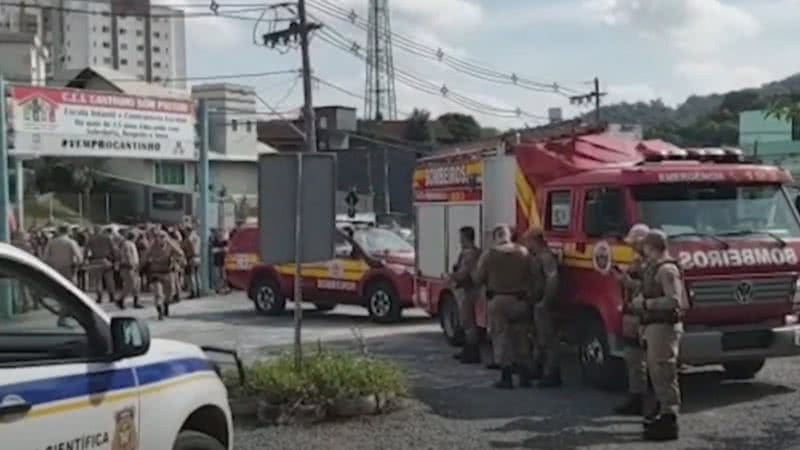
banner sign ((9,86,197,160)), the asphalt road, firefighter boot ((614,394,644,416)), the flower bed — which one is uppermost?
banner sign ((9,86,197,160))

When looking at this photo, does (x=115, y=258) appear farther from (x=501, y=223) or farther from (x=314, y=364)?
(x=314, y=364)

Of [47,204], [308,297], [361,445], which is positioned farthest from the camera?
[47,204]

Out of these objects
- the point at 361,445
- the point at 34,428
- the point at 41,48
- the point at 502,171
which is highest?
the point at 41,48

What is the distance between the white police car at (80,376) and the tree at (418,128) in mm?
85208

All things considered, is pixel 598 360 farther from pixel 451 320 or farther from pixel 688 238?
pixel 451 320

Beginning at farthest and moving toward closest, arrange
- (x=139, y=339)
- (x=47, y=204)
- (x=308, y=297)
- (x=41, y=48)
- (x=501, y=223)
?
(x=41, y=48) → (x=47, y=204) → (x=308, y=297) → (x=501, y=223) → (x=139, y=339)

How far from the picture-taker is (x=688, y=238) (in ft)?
35.4

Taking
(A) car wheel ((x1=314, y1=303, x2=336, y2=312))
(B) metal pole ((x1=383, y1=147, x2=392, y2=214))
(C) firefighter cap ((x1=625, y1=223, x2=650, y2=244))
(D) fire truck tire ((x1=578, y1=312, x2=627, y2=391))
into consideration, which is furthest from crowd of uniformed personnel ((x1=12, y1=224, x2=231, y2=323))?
(B) metal pole ((x1=383, y1=147, x2=392, y2=214))

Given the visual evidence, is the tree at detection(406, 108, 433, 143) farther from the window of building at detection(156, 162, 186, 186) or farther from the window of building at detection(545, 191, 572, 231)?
the window of building at detection(545, 191, 572, 231)

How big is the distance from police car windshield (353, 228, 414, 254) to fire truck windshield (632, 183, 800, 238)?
9.08m

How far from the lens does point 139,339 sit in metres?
5.23

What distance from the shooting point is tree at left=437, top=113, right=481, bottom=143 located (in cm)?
9644

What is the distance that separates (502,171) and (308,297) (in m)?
7.82

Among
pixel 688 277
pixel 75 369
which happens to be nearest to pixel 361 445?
pixel 688 277
